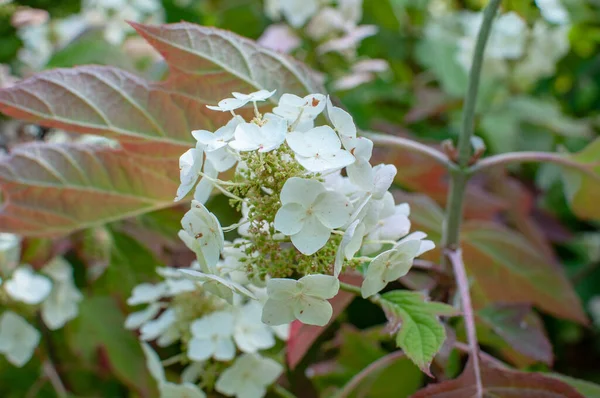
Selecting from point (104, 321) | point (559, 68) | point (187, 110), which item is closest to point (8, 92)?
point (187, 110)

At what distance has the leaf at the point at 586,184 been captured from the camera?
2.52ft

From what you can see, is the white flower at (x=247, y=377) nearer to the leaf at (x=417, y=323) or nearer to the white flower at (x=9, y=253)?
the leaf at (x=417, y=323)

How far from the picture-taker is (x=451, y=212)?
74cm

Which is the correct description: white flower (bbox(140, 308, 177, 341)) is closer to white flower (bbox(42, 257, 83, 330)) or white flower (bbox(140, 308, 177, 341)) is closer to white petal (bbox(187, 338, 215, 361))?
white petal (bbox(187, 338, 215, 361))

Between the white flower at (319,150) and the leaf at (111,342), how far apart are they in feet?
1.78

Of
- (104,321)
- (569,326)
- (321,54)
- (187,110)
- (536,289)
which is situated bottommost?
(569,326)

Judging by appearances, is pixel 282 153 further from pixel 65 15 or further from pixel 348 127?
pixel 65 15

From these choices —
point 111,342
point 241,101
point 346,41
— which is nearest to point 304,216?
point 241,101

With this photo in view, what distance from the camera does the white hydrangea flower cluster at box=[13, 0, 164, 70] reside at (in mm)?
1427

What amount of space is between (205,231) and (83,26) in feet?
3.54

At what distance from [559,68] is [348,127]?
121 cm

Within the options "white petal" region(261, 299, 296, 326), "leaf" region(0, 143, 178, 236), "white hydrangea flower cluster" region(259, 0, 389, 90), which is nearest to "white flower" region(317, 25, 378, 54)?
"white hydrangea flower cluster" region(259, 0, 389, 90)

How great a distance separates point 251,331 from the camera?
731mm

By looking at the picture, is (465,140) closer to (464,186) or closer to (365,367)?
(464,186)
